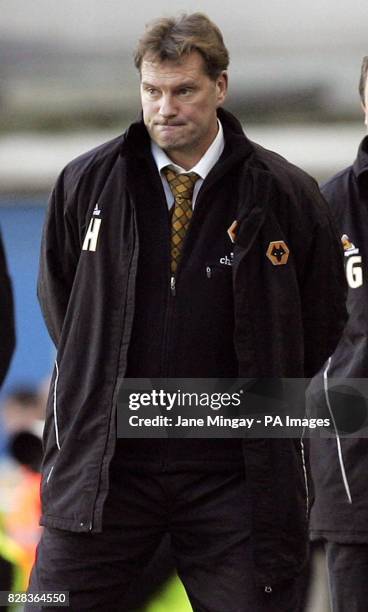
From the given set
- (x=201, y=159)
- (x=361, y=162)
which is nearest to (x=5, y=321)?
(x=201, y=159)

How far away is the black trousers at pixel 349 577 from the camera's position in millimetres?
4141

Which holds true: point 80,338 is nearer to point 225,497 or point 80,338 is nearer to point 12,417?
point 225,497

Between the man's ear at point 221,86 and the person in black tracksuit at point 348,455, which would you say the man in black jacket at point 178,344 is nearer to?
the man's ear at point 221,86

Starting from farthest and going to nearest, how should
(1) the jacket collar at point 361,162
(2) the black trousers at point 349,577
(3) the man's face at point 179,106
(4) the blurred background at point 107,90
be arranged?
1. (4) the blurred background at point 107,90
2. (1) the jacket collar at point 361,162
3. (2) the black trousers at point 349,577
4. (3) the man's face at point 179,106

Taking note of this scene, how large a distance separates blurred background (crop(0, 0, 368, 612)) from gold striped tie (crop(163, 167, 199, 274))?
113cm

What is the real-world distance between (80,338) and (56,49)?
5.87 feet

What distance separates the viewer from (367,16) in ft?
15.8

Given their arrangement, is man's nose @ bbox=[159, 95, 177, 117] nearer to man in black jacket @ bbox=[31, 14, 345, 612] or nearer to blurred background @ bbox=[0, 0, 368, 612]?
man in black jacket @ bbox=[31, 14, 345, 612]

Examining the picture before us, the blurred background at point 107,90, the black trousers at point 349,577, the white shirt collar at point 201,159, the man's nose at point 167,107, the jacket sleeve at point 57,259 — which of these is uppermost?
the blurred background at point 107,90

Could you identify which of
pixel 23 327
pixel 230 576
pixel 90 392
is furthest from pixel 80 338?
pixel 23 327

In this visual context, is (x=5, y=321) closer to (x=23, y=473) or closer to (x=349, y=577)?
(x=23, y=473)

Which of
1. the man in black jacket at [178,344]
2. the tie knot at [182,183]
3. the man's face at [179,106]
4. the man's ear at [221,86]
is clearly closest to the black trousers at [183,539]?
the man in black jacket at [178,344]

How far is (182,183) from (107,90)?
143 cm

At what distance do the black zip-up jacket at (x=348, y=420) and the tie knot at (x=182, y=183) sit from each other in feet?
2.28
